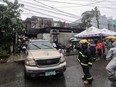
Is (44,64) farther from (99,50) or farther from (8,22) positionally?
(8,22)

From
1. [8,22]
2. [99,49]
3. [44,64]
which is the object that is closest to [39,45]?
[44,64]

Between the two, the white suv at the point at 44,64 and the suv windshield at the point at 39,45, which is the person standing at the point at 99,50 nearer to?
the suv windshield at the point at 39,45

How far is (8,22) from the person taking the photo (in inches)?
626

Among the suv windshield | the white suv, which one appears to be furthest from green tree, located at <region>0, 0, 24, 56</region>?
the white suv

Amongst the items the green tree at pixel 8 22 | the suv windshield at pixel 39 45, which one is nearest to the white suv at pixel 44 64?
the suv windshield at pixel 39 45

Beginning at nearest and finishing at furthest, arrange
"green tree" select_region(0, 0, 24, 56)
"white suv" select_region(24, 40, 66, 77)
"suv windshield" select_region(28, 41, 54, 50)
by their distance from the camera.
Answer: "white suv" select_region(24, 40, 66, 77), "suv windshield" select_region(28, 41, 54, 50), "green tree" select_region(0, 0, 24, 56)

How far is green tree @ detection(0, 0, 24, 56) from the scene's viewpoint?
51.6ft

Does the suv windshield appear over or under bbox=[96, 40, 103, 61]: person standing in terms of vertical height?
over

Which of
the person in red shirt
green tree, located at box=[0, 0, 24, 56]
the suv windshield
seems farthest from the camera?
green tree, located at box=[0, 0, 24, 56]

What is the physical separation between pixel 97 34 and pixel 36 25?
1712 cm

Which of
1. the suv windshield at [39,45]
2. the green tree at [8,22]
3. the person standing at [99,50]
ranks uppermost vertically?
the green tree at [8,22]

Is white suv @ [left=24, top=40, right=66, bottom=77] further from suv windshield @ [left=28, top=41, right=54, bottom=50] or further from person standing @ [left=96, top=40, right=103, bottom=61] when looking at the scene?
person standing @ [left=96, top=40, right=103, bottom=61]

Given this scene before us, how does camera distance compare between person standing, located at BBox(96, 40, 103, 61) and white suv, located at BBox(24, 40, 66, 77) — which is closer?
white suv, located at BBox(24, 40, 66, 77)

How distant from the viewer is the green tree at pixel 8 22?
1572 cm
